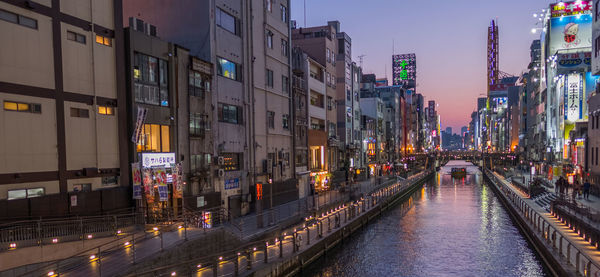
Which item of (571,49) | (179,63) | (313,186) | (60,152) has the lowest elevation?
(313,186)

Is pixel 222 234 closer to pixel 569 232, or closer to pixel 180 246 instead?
pixel 180 246

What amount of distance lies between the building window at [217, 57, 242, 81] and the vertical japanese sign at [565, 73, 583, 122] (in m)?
51.0

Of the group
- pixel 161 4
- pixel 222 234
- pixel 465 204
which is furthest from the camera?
pixel 465 204

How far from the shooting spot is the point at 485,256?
29.5 meters

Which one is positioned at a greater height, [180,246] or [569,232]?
[180,246]

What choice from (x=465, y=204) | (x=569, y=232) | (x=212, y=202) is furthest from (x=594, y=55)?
(x=212, y=202)

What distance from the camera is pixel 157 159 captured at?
2456cm

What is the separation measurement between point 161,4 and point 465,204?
4832 cm

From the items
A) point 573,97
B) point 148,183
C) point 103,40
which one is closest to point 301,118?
point 148,183

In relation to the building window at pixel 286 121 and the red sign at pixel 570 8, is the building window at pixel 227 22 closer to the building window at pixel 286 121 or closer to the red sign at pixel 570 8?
the building window at pixel 286 121

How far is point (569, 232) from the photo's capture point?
26.4 meters

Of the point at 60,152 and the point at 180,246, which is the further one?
the point at 60,152

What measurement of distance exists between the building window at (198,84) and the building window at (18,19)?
1091 cm

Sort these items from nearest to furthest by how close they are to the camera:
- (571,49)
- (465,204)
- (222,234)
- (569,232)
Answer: (222,234) < (569,232) < (465,204) < (571,49)
